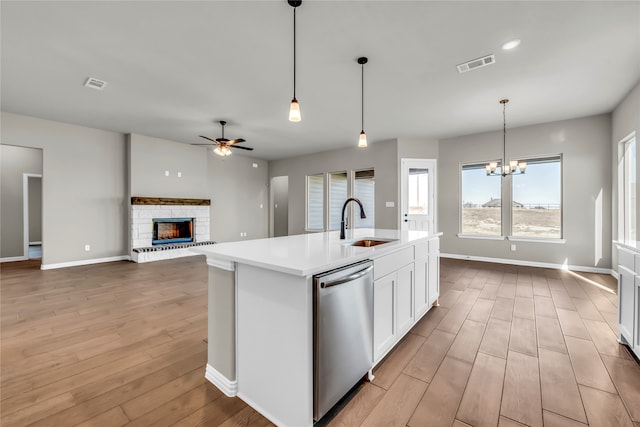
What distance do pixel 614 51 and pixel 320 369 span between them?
13.8 ft

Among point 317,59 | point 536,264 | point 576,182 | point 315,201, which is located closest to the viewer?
point 317,59

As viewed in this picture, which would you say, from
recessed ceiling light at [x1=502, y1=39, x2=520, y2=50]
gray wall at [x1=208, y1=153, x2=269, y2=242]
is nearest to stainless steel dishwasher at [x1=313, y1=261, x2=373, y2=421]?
recessed ceiling light at [x1=502, y1=39, x2=520, y2=50]

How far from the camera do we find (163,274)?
4719 mm

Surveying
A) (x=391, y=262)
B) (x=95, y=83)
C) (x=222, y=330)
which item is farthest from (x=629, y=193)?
(x=95, y=83)

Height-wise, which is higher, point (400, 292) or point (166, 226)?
point (166, 226)

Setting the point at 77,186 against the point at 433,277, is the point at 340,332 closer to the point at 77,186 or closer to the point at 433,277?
the point at 433,277

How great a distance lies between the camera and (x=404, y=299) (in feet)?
7.61

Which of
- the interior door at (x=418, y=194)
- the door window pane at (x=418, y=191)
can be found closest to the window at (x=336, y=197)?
the interior door at (x=418, y=194)

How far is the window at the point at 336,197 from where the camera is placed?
743 centimetres

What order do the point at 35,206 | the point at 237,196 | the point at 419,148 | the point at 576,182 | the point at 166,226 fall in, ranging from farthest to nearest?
the point at 237,196 → the point at 35,206 → the point at 166,226 → the point at 419,148 → the point at 576,182

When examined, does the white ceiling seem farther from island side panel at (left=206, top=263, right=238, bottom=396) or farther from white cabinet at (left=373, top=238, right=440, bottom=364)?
island side panel at (left=206, top=263, right=238, bottom=396)

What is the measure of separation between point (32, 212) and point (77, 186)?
8.81 ft

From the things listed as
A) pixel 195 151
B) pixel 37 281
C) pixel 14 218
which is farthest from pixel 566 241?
pixel 14 218

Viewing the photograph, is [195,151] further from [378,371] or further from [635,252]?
[635,252]
